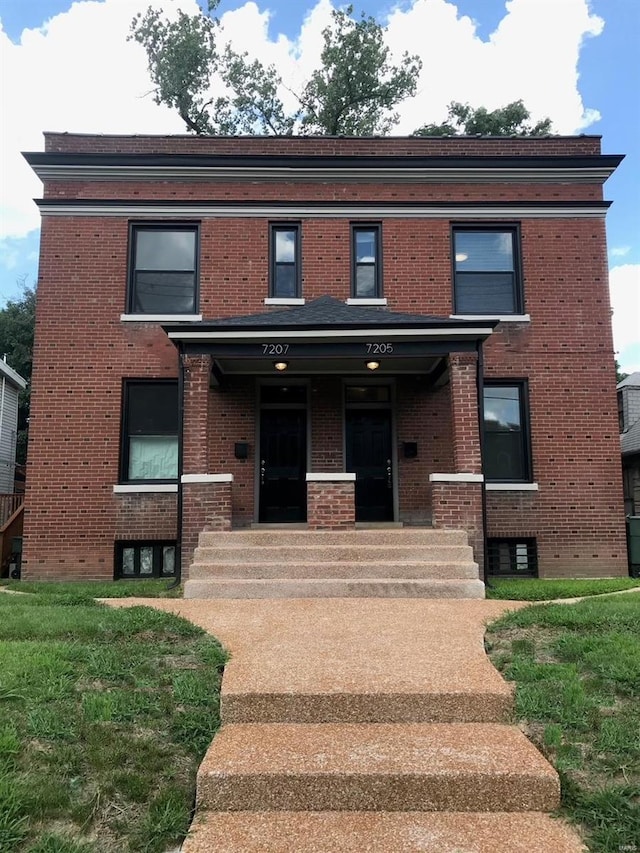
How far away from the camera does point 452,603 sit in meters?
6.33

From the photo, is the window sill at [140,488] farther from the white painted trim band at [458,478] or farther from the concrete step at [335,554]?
the white painted trim band at [458,478]

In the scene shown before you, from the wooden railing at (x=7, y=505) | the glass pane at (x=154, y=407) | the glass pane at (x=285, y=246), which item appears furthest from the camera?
the wooden railing at (x=7, y=505)

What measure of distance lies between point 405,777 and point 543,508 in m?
7.45

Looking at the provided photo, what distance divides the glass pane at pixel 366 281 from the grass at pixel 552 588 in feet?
17.3

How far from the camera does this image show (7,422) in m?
17.9

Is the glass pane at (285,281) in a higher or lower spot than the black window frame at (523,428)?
higher

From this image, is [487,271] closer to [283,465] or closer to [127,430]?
[283,465]

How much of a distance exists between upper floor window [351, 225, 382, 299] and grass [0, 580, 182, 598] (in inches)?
227

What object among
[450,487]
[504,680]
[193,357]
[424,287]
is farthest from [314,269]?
[504,680]

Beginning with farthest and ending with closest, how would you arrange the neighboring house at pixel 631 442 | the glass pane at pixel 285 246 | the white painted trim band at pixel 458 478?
the neighboring house at pixel 631 442 → the glass pane at pixel 285 246 → the white painted trim band at pixel 458 478

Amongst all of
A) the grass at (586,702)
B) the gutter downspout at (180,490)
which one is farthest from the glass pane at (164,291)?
the grass at (586,702)

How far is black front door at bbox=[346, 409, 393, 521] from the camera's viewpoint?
9922 mm

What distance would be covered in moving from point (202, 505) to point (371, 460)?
3.40m

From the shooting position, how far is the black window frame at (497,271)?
33.3 ft
